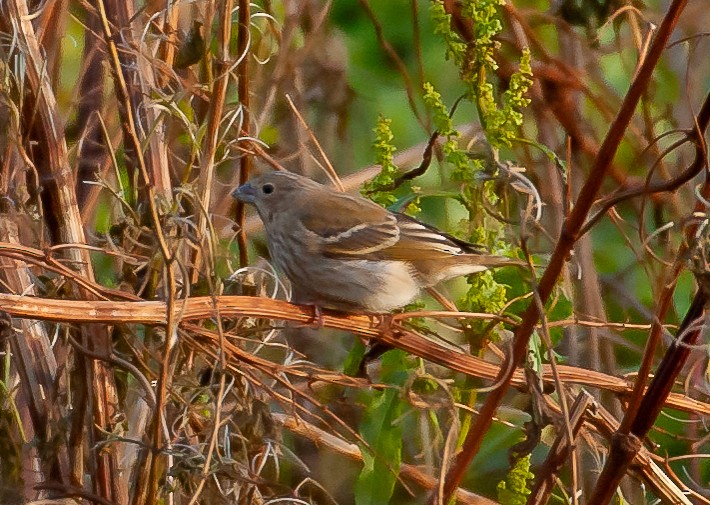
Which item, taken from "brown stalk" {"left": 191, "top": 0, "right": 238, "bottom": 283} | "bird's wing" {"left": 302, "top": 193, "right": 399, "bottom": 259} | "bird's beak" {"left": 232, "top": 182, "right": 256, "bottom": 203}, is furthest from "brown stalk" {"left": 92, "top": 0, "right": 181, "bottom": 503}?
"bird's wing" {"left": 302, "top": 193, "right": 399, "bottom": 259}

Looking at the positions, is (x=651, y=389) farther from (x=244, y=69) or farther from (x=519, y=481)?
(x=244, y=69)

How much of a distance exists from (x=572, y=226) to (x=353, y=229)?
1.50 m

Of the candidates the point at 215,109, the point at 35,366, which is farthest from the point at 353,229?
the point at 35,366

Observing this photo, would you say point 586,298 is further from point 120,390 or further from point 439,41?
point 120,390

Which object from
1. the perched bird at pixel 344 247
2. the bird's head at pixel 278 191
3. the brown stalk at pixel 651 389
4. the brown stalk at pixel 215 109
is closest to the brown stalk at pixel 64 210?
the brown stalk at pixel 215 109

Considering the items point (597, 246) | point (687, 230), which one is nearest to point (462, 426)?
point (687, 230)

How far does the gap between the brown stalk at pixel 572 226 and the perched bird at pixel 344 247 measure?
0.82 m

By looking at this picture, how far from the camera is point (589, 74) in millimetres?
4020

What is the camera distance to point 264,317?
2219mm

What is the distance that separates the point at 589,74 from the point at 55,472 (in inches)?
92.7

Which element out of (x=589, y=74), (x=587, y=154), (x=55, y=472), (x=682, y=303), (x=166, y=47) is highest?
(x=166, y=47)

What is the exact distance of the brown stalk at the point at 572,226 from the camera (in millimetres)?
1905

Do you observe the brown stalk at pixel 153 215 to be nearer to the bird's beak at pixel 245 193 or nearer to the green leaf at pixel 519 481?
the bird's beak at pixel 245 193

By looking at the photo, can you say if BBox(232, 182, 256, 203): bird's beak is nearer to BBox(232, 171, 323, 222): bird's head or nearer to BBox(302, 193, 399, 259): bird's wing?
BBox(232, 171, 323, 222): bird's head
